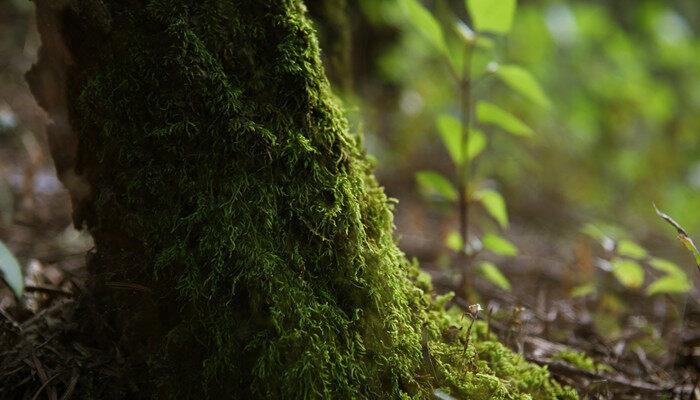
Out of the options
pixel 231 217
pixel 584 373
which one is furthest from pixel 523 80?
pixel 231 217

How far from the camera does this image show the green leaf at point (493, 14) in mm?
1764

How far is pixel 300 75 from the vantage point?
1.31 metres

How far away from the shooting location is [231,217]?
123 cm

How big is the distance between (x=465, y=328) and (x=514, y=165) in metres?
4.77

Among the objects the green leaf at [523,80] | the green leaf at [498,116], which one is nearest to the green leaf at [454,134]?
the green leaf at [498,116]

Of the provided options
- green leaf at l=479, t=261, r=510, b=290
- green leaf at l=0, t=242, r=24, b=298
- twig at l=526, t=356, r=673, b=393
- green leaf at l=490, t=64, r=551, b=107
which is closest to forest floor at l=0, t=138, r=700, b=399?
twig at l=526, t=356, r=673, b=393

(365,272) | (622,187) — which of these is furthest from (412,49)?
(365,272)

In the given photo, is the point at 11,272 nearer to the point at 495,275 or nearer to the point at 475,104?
the point at 495,275

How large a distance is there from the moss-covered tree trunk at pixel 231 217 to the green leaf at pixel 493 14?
0.75m

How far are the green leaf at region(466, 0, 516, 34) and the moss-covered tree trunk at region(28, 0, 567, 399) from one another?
0.75m

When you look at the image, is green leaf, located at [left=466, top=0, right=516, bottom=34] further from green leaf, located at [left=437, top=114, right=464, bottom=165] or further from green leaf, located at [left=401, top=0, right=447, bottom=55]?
green leaf, located at [left=437, top=114, right=464, bottom=165]

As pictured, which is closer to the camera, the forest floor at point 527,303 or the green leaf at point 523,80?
the forest floor at point 527,303

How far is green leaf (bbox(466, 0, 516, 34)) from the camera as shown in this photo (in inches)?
69.4

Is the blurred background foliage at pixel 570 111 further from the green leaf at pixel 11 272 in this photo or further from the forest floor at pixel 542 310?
the green leaf at pixel 11 272
